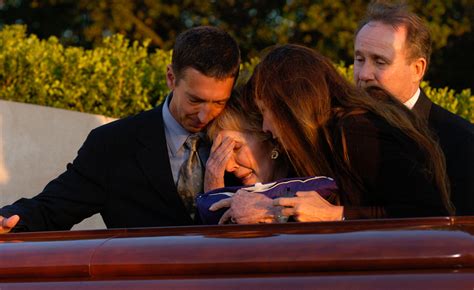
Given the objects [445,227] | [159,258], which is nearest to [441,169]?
[445,227]

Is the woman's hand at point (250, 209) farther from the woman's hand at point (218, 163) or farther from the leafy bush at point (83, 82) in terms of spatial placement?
the leafy bush at point (83, 82)

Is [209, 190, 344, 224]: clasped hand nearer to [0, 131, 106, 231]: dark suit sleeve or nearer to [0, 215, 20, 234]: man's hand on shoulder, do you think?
[0, 215, 20, 234]: man's hand on shoulder

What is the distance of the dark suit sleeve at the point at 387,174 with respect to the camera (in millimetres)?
2977

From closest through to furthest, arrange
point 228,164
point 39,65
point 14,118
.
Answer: point 228,164 → point 14,118 → point 39,65

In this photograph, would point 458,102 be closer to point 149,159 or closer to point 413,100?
point 413,100

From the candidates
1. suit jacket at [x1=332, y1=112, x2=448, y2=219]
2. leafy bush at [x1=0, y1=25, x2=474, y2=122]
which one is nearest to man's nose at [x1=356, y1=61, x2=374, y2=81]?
suit jacket at [x1=332, y1=112, x2=448, y2=219]

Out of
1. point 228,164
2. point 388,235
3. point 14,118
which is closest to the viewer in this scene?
point 388,235

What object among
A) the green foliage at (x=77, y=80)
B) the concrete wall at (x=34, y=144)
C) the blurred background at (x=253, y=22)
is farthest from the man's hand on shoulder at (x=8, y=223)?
the blurred background at (x=253, y=22)

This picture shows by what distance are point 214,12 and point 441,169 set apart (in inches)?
551

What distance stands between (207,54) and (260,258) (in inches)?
82.0

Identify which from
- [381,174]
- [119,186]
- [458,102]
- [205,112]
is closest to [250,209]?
[381,174]

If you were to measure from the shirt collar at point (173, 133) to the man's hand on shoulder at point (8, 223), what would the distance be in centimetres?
71

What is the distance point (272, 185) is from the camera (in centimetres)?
306

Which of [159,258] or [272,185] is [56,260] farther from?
[272,185]
